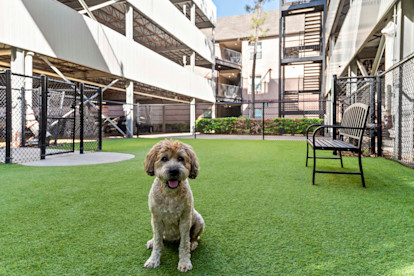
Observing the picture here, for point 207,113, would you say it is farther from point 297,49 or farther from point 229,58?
point 297,49

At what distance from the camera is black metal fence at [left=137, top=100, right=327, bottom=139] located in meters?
16.7

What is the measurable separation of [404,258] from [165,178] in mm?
1654

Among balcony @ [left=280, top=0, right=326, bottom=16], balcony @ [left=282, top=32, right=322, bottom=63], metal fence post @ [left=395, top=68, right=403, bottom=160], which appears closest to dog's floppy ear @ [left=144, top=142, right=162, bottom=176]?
metal fence post @ [left=395, top=68, right=403, bottom=160]

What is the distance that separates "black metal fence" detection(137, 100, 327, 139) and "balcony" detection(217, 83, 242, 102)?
1279 mm

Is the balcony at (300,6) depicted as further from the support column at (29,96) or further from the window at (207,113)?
the support column at (29,96)

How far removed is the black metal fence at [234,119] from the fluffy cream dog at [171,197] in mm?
10869

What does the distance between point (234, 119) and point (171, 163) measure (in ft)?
55.0

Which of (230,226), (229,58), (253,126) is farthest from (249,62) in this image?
(230,226)

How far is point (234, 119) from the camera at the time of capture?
719 inches

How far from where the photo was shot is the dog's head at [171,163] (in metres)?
1.66

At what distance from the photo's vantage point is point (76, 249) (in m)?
1.85

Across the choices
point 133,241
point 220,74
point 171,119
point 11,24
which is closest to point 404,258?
point 133,241

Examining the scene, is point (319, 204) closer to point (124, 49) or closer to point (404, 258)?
point (404, 258)

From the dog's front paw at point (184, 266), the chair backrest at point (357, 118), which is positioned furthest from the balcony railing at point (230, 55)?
the dog's front paw at point (184, 266)
